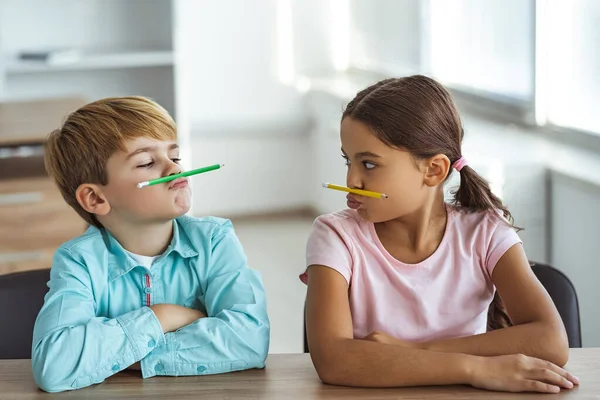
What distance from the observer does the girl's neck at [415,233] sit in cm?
156

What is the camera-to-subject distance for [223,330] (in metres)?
1.46

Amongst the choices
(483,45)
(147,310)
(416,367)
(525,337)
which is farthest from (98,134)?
(483,45)

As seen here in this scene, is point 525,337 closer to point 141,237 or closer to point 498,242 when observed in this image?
point 498,242

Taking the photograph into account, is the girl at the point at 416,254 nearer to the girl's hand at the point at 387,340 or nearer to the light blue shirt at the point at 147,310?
the girl's hand at the point at 387,340

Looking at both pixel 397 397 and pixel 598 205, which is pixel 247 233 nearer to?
pixel 598 205

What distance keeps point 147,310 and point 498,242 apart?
0.59 m

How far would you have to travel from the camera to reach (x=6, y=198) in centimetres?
329

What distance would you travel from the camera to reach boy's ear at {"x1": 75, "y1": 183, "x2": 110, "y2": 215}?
1573mm

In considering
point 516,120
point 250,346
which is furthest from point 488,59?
point 250,346

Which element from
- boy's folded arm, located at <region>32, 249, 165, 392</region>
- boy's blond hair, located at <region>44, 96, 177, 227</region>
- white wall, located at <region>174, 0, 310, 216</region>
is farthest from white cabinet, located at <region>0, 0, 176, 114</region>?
boy's folded arm, located at <region>32, 249, 165, 392</region>

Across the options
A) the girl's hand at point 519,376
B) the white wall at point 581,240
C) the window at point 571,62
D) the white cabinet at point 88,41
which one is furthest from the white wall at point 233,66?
the girl's hand at point 519,376

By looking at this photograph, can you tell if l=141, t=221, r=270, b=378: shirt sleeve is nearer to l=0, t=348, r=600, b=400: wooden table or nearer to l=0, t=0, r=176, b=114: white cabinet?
l=0, t=348, r=600, b=400: wooden table

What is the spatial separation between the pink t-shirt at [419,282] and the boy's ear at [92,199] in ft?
1.19

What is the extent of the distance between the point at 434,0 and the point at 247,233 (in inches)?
67.2
